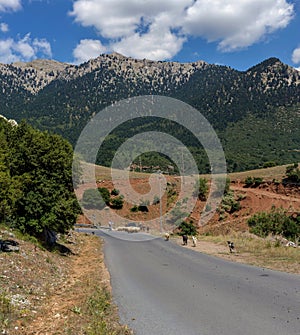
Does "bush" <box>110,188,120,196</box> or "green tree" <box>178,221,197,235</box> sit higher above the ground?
"bush" <box>110,188,120,196</box>

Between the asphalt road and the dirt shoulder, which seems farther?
the dirt shoulder

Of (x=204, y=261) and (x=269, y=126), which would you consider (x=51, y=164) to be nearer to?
(x=204, y=261)

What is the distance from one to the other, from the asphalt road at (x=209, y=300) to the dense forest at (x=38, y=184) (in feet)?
20.9

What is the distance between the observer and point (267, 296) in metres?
9.55

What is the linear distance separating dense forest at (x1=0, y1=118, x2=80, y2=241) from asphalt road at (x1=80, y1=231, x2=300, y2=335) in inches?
251

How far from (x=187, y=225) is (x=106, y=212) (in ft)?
65.2

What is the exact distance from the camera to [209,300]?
377 inches

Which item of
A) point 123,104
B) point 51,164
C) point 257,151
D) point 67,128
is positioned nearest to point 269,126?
point 257,151

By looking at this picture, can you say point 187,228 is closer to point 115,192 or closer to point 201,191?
point 201,191

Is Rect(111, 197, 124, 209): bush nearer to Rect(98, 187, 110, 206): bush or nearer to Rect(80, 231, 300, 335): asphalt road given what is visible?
Rect(98, 187, 110, 206): bush

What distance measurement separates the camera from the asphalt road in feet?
24.2

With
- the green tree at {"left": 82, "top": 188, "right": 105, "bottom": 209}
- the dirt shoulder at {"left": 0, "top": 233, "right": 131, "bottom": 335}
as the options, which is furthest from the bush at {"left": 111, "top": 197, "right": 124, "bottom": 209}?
the dirt shoulder at {"left": 0, "top": 233, "right": 131, "bottom": 335}

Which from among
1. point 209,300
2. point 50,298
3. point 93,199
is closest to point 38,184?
point 50,298

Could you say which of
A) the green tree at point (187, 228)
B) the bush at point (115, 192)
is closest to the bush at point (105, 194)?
the bush at point (115, 192)
